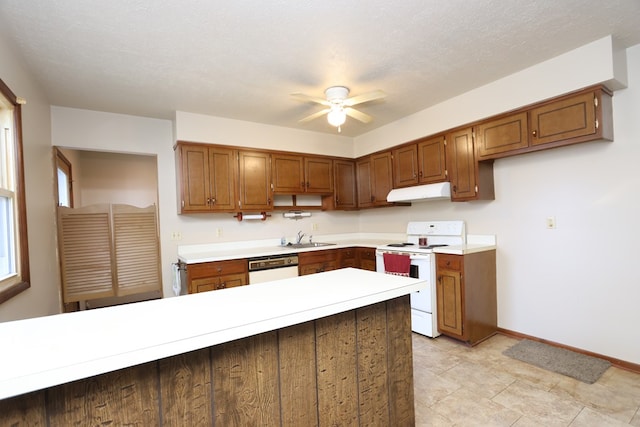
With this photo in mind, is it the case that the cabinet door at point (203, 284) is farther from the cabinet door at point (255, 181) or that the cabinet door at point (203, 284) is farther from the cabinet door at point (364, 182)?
the cabinet door at point (364, 182)

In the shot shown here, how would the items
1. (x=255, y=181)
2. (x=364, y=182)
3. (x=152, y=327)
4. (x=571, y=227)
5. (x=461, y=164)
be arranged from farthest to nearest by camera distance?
(x=364, y=182) < (x=255, y=181) < (x=461, y=164) < (x=571, y=227) < (x=152, y=327)

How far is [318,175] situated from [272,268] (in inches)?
61.8

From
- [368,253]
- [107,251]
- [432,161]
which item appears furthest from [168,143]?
[432,161]

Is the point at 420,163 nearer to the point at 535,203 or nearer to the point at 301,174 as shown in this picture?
the point at 535,203

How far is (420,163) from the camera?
145 inches

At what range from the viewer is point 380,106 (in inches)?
137

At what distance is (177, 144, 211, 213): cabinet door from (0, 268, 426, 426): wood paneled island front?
7.42ft

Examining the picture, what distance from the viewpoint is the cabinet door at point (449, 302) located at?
294cm

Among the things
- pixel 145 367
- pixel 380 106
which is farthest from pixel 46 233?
pixel 380 106

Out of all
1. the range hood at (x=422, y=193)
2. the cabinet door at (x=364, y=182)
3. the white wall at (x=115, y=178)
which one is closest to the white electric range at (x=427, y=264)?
the range hood at (x=422, y=193)

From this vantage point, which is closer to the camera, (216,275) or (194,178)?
(216,275)

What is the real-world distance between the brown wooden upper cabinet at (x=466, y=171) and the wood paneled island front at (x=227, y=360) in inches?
80.2

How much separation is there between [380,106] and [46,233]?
12.0 ft

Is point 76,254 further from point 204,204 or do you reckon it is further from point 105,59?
point 105,59
